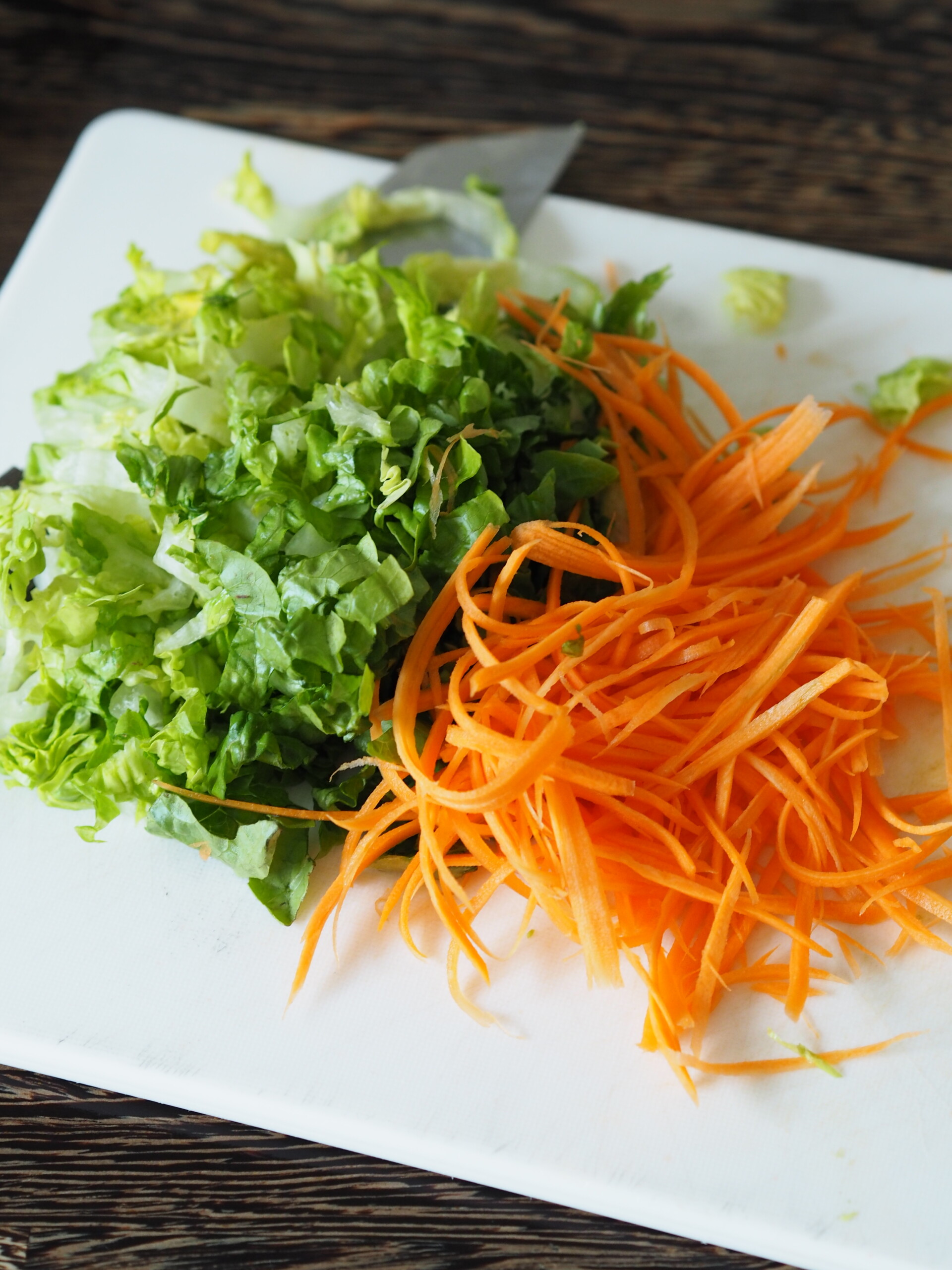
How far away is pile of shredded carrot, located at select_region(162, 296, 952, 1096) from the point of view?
4.50 ft

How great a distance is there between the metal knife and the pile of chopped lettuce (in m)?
0.38

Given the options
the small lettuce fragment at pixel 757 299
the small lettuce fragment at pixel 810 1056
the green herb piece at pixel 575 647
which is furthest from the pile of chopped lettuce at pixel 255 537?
the small lettuce fragment at pixel 810 1056

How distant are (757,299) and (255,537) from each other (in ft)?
3.57

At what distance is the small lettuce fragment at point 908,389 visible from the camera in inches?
74.3

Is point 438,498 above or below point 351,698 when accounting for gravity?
above

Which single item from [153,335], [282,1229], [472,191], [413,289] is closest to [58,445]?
[153,335]

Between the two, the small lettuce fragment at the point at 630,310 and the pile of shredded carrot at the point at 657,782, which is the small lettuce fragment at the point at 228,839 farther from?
the small lettuce fragment at the point at 630,310

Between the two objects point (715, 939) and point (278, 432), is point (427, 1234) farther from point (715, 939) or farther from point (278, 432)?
point (278, 432)

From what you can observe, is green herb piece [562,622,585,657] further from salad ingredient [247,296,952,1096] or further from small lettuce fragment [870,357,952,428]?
small lettuce fragment [870,357,952,428]

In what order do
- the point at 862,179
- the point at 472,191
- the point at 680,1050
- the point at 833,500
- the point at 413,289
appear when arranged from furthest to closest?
the point at 862,179 → the point at 472,191 → the point at 833,500 → the point at 413,289 → the point at 680,1050

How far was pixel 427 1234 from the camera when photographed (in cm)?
145

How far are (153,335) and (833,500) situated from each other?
1.13 meters

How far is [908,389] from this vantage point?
1.89 m

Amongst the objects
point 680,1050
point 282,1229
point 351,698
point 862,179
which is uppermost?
point 862,179
